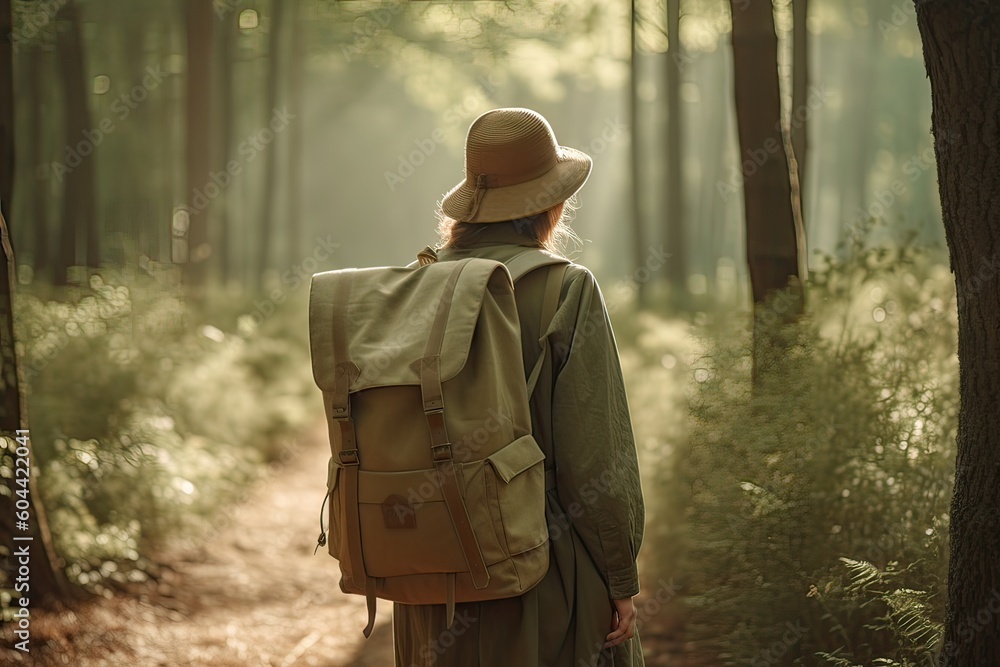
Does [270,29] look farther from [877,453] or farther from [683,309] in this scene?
[877,453]

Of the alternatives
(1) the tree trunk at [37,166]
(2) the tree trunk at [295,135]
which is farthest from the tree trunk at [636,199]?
(1) the tree trunk at [37,166]

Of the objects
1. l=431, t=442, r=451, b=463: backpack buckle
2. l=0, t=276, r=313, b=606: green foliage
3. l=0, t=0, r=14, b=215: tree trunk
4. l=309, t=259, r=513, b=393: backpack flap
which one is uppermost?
l=0, t=0, r=14, b=215: tree trunk

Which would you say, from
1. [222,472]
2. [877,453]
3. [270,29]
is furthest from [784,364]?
[270,29]

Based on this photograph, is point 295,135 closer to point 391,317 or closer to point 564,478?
point 391,317

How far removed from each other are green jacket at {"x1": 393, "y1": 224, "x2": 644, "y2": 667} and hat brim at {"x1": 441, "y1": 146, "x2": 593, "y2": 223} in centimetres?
20

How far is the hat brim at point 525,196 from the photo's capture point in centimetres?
253

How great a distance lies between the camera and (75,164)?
8289mm

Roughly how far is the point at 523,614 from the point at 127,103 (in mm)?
10562

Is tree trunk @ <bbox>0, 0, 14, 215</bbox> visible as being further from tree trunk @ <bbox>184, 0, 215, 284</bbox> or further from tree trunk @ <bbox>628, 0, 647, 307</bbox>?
tree trunk @ <bbox>628, 0, 647, 307</bbox>

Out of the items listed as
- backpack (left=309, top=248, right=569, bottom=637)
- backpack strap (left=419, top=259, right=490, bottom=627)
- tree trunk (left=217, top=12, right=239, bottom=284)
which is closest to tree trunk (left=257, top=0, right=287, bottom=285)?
tree trunk (left=217, top=12, right=239, bottom=284)

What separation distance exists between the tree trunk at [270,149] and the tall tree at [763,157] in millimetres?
11254

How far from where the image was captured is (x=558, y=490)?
245 cm

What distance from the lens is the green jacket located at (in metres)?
2.36

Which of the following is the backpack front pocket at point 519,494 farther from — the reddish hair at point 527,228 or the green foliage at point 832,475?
the green foliage at point 832,475
